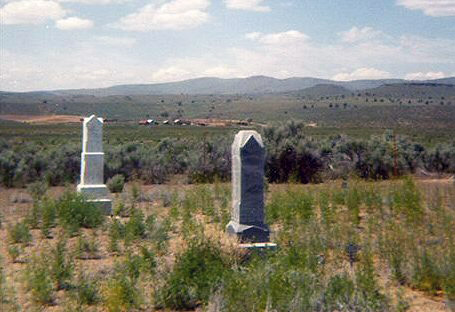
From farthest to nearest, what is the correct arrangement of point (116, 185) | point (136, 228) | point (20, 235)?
1. point (116, 185)
2. point (136, 228)
3. point (20, 235)

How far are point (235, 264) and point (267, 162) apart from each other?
16.3 m

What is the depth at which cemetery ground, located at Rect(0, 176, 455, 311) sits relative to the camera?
6.15 meters

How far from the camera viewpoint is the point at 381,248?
336 inches

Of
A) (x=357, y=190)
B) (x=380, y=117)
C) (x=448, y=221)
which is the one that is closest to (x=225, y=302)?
(x=448, y=221)

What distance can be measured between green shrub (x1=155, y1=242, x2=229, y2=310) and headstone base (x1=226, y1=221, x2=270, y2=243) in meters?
1.94

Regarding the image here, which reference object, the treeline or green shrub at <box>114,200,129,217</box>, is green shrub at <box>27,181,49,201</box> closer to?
the treeline

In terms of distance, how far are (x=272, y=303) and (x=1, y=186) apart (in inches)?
728

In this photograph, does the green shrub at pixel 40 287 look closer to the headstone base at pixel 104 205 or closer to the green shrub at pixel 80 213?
the green shrub at pixel 80 213

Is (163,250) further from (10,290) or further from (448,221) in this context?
(448,221)

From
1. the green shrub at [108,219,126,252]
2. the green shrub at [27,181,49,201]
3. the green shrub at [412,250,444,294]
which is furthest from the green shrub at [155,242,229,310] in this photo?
the green shrub at [27,181,49,201]

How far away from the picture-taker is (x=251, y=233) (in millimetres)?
9344

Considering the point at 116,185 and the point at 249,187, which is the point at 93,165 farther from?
the point at 249,187

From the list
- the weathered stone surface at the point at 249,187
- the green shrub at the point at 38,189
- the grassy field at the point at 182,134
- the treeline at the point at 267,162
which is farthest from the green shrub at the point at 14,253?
the grassy field at the point at 182,134

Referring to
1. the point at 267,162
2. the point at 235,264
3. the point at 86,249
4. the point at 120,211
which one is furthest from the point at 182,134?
the point at 235,264
